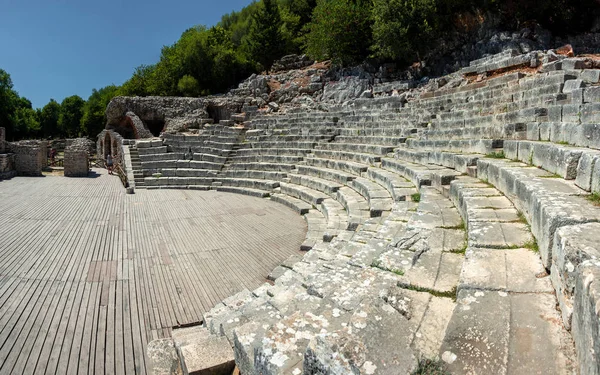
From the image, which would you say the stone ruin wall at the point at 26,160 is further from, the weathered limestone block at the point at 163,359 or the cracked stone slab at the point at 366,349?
the cracked stone slab at the point at 366,349

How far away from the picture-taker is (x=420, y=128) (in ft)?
34.3

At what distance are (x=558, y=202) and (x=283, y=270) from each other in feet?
12.3

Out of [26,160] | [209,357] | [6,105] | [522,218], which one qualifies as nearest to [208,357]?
[209,357]

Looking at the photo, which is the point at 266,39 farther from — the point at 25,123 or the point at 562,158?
the point at 25,123

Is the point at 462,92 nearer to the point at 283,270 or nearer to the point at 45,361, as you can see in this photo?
the point at 283,270

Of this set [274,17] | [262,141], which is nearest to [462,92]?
[262,141]

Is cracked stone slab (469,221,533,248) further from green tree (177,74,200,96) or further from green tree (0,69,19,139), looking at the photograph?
green tree (0,69,19,139)

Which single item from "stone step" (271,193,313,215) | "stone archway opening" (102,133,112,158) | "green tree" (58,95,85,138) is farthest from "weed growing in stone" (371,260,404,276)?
"green tree" (58,95,85,138)

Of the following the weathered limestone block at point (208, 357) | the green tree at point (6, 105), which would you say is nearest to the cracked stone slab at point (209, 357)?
the weathered limestone block at point (208, 357)

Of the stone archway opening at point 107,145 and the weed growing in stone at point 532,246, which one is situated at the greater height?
the stone archway opening at point 107,145

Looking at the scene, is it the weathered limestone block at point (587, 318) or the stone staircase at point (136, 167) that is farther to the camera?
the stone staircase at point (136, 167)

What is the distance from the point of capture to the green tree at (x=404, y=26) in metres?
19.1

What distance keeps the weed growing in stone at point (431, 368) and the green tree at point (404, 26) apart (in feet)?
64.3

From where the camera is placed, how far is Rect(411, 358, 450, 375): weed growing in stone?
5.02 feet
